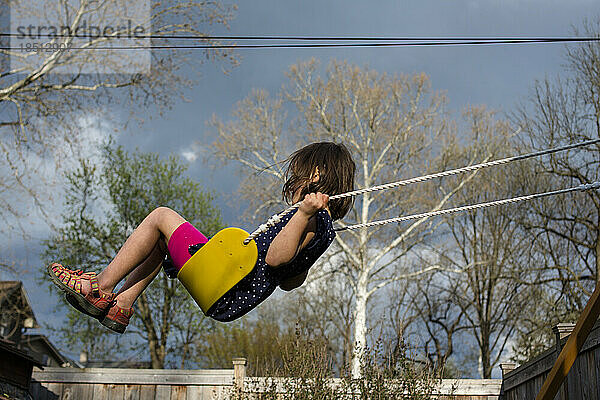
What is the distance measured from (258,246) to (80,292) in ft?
1.93

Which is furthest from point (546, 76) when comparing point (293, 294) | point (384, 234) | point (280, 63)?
point (293, 294)

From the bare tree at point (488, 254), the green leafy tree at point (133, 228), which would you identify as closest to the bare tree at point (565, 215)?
the bare tree at point (488, 254)

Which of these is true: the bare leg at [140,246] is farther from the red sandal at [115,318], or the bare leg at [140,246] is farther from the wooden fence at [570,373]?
the wooden fence at [570,373]

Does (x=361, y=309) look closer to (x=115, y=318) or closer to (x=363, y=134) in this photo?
(x=363, y=134)

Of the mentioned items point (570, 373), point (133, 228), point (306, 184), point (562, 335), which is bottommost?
point (570, 373)

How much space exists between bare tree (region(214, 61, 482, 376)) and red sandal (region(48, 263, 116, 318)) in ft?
31.6

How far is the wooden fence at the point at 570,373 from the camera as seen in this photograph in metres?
3.69

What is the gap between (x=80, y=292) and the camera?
83.1 inches

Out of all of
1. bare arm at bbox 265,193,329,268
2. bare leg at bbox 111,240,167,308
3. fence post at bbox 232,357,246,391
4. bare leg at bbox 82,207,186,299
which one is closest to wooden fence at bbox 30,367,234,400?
fence post at bbox 232,357,246,391

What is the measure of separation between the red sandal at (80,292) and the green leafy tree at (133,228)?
10950mm

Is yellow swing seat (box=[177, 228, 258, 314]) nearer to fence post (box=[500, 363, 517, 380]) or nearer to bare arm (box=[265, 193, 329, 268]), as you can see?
bare arm (box=[265, 193, 329, 268])

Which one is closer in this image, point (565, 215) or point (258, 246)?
point (258, 246)

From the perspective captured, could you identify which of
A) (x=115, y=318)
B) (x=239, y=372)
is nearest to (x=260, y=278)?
(x=115, y=318)

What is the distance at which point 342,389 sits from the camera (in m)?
5.96
